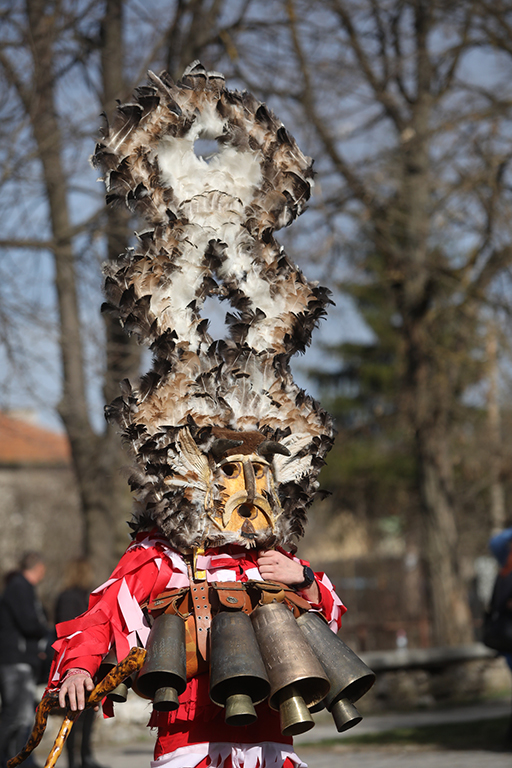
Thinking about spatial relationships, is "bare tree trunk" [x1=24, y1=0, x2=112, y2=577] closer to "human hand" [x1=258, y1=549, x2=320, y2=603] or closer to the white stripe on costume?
"human hand" [x1=258, y1=549, x2=320, y2=603]

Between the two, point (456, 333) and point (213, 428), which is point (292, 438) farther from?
point (456, 333)

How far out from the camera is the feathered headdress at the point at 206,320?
12.0 feet

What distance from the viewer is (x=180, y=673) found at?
10.4 feet

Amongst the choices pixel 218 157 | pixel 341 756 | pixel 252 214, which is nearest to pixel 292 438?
pixel 252 214

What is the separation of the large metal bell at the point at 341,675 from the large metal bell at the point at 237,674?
0.91 ft

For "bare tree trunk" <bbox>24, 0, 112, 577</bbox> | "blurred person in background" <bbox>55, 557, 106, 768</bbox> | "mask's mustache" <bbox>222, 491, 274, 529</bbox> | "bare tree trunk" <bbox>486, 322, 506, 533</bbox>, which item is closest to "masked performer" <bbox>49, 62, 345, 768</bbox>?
"mask's mustache" <bbox>222, 491, 274, 529</bbox>

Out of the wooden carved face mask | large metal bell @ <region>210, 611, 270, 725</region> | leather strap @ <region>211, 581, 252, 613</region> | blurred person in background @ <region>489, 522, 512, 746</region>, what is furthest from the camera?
blurred person in background @ <region>489, 522, 512, 746</region>

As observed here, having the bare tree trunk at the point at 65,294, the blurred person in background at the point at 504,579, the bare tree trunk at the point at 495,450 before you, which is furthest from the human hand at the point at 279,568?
the bare tree trunk at the point at 495,450

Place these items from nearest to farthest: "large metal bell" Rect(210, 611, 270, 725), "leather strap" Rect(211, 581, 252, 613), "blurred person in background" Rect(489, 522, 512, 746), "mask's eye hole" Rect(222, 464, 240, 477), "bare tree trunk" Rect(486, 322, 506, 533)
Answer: "large metal bell" Rect(210, 611, 270, 725)
"leather strap" Rect(211, 581, 252, 613)
"mask's eye hole" Rect(222, 464, 240, 477)
"blurred person in background" Rect(489, 522, 512, 746)
"bare tree trunk" Rect(486, 322, 506, 533)

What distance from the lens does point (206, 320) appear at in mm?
3908

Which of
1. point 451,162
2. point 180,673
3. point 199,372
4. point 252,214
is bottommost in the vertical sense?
point 180,673

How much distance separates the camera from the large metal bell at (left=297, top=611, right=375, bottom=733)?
329 cm

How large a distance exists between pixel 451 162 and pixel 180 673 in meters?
10.0

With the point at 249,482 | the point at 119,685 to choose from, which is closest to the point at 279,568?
the point at 249,482
